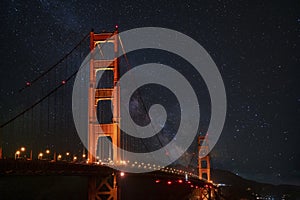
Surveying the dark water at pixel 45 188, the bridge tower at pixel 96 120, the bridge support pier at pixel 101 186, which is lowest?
the dark water at pixel 45 188

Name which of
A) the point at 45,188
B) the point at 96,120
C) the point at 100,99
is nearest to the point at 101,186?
the point at 96,120

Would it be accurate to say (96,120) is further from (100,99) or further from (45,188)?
(45,188)

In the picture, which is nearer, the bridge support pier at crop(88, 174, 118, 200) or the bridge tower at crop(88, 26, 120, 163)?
the bridge support pier at crop(88, 174, 118, 200)

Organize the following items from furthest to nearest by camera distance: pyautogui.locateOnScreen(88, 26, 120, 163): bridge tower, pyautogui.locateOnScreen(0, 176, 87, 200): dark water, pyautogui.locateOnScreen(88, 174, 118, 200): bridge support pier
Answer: pyautogui.locateOnScreen(0, 176, 87, 200): dark water < pyautogui.locateOnScreen(88, 26, 120, 163): bridge tower < pyautogui.locateOnScreen(88, 174, 118, 200): bridge support pier

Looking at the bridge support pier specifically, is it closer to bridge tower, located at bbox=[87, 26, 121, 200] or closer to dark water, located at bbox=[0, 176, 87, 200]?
bridge tower, located at bbox=[87, 26, 121, 200]

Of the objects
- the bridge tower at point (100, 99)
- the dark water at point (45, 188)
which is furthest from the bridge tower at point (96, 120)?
the dark water at point (45, 188)

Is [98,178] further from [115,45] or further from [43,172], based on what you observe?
[115,45]

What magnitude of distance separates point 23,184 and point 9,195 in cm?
1172

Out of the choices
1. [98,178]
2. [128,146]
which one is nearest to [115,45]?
[98,178]

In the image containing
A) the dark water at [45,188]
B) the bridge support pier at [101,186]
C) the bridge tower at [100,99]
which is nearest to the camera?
the bridge support pier at [101,186]

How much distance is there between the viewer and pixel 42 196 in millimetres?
119500

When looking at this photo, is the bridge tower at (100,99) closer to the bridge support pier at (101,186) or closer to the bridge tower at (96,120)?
the bridge tower at (96,120)

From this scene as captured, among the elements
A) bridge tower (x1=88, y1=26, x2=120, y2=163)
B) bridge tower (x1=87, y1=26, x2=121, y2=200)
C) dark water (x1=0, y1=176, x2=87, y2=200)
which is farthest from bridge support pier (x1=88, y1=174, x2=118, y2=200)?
dark water (x1=0, y1=176, x2=87, y2=200)

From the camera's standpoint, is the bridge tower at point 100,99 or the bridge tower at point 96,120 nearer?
the bridge tower at point 96,120
